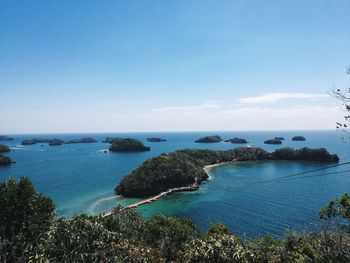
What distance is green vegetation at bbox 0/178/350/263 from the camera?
16.0 meters

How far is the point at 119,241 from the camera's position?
1948 cm

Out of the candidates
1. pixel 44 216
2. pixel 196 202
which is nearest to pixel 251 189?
pixel 196 202

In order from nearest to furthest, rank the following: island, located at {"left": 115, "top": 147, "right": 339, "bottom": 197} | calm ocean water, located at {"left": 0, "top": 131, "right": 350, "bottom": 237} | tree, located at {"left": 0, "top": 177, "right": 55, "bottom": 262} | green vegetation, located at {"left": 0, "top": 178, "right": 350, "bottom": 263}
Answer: green vegetation, located at {"left": 0, "top": 178, "right": 350, "bottom": 263} < tree, located at {"left": 0, "top": 177, "right": 55, "bottom": 262} < calm ocean water, located at {"left": 0, "top": 131, "right": 350, "bottom": 237} < island, located at {"left": 115, "top": 147, "right": 339, "bottom": 197}

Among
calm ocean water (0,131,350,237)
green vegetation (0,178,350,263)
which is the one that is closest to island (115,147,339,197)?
calm ocean water (0,131,350,237)

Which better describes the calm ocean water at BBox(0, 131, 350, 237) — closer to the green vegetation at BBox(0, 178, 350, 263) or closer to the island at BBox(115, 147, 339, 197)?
the island at BBox(115, 147, 339, 197)

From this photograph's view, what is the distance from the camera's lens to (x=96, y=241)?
61.4ft

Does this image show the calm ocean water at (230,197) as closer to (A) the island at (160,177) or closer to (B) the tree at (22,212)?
(A) the island at (160,177)

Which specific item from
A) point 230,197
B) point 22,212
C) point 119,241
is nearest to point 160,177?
point 230,197

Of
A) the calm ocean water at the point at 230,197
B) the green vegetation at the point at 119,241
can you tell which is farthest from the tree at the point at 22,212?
the calm ocean water at the point at 230,197

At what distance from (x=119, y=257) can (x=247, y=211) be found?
4449cm

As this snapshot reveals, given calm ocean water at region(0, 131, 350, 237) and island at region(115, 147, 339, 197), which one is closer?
calm ocean water at region(0, 131, 350, 237)

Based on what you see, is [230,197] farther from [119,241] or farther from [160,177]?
[119,241]

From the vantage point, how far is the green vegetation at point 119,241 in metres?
16.0

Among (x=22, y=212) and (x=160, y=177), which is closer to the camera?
(x=22, y=212)
